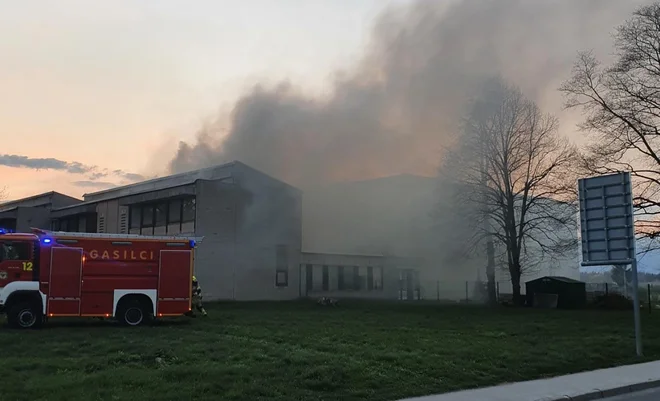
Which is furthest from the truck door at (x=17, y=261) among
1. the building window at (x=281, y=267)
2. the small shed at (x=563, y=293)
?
the small shed at (x=563, y=293)

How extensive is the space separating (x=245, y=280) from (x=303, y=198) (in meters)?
5.06

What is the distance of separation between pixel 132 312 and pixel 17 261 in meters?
3.28

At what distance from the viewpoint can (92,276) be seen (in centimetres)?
1702

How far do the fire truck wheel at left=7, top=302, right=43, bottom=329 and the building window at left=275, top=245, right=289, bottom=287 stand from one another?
1566cm

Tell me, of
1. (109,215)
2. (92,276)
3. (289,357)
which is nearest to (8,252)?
(92,276)

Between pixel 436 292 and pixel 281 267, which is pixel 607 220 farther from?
pixel 436 292

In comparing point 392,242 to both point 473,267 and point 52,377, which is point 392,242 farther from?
point 52,377

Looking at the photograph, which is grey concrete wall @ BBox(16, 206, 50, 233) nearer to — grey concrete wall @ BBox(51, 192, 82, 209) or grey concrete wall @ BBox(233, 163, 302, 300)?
grey concrete wall @ BBox(51, 192, 82, 209)

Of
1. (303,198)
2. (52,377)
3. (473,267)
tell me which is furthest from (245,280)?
(52,377)

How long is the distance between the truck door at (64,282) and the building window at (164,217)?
12.8 metres

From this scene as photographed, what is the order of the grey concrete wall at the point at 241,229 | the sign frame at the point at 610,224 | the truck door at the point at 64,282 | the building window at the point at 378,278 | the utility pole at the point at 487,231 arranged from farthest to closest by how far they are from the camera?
1. the building window at the point at 378,278
2. the utility pole at the point at 487,231
3. the grey concrete wall at the point at 241,229
4. the truck door at the point at 64,282
5. the sign frame at the point at 610,224

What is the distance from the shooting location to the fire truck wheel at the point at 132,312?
56.9 ft

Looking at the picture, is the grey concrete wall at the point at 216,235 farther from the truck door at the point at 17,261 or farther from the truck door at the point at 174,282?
the truck door at the point at 17,261

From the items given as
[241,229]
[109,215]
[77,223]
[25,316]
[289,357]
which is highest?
[109,215]
